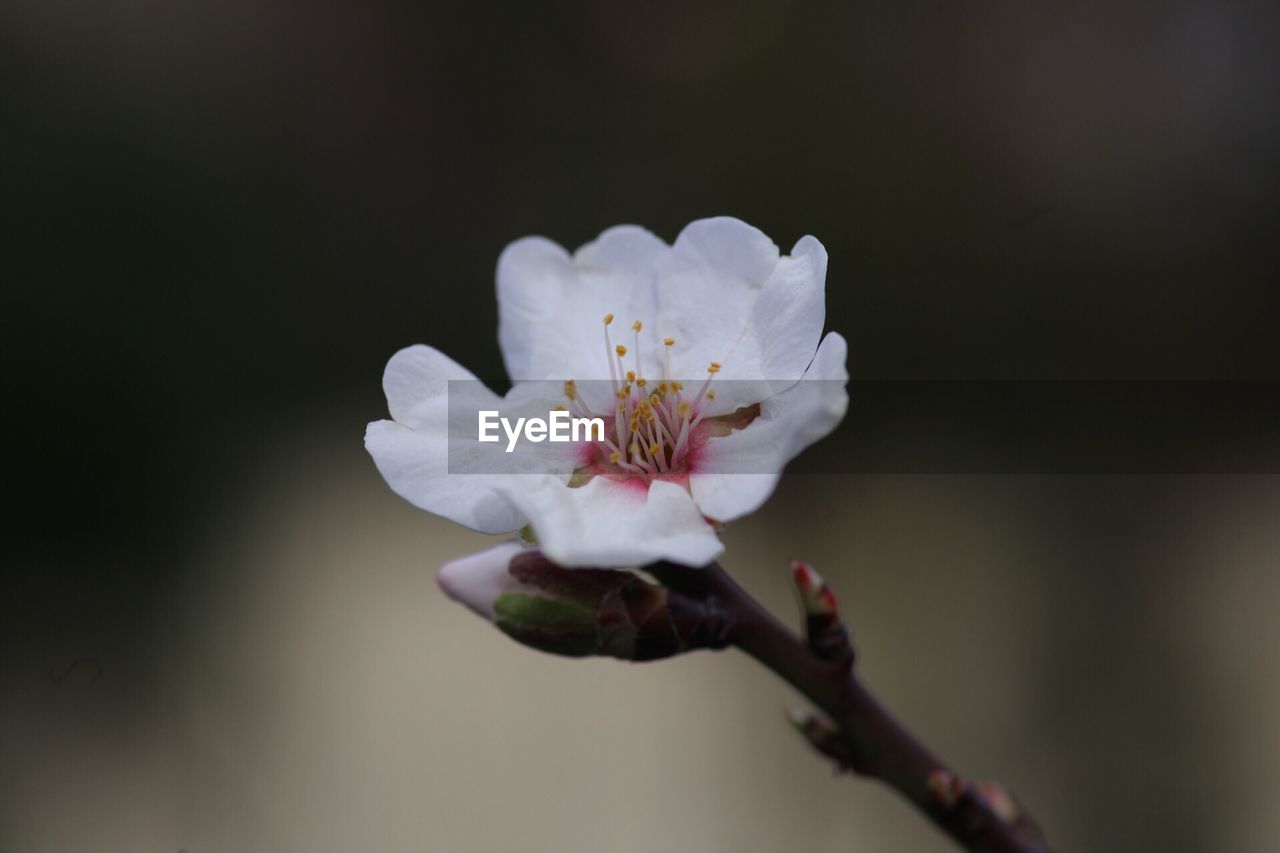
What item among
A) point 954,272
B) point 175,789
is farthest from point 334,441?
point 954,272

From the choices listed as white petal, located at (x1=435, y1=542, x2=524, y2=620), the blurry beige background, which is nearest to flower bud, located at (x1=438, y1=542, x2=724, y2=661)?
white petal, located at (x1=435, y1=542, x2=524, y2=620)

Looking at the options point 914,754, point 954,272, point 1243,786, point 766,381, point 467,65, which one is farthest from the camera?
point 467,65

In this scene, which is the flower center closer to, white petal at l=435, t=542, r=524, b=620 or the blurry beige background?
white petal at l=435, t=542, r=524, b=620

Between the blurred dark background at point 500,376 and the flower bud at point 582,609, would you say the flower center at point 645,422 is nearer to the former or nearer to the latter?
the flower bud at point 582,609

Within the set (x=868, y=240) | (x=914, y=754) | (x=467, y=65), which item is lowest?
(x=914, y=754)

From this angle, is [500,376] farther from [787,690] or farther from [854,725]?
[854,725]

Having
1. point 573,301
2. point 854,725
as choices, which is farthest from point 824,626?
point 573,301

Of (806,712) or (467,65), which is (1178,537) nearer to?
(806,712)
